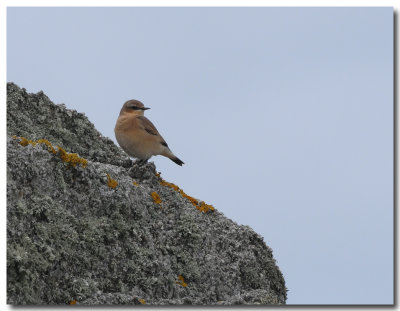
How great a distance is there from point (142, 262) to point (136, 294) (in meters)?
0.41

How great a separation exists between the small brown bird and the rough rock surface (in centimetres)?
122

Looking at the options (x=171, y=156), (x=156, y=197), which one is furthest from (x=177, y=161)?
(x=156, y=197)

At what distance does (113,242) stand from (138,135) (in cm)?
303

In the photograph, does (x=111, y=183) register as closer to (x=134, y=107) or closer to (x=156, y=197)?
(x=156, y=197)

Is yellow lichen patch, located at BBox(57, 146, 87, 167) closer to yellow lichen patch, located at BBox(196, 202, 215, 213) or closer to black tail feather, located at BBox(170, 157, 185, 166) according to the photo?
yellow lichen patch, located at BBox(196, 202, 215, 213)

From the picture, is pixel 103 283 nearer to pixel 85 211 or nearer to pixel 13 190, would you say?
pixel 85 211

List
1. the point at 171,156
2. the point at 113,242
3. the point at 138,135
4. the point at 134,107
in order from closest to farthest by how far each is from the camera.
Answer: the point at 113,242 → the point at 138,135 → the point at 134,107 → the point at 171,156

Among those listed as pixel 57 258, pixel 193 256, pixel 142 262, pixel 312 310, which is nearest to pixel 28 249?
pixel 57 258

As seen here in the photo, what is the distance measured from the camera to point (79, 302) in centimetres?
626

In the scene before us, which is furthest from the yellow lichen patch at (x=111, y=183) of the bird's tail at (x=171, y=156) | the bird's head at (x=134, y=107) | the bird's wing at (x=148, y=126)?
the bird's head at (x=134, y=107)

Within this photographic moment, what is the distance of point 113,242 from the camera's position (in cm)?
698

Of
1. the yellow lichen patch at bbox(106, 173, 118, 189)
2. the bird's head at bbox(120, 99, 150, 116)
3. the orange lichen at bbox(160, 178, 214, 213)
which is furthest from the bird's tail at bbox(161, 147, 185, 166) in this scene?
the yellow lichen patch at bbox(106, 173, 118, 189)

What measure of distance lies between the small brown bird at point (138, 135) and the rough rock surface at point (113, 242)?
3.99 ft

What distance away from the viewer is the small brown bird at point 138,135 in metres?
9.71
